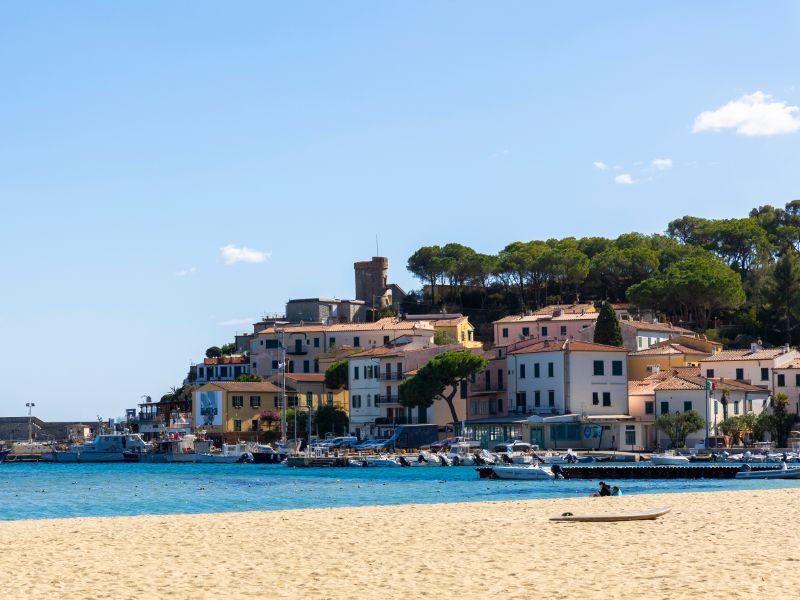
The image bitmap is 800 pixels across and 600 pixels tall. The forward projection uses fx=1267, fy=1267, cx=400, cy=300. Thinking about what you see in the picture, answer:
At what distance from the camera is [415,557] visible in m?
24.4

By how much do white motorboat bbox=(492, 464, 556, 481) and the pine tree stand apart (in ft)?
125

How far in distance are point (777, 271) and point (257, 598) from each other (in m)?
109

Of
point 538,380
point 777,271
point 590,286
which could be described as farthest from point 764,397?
point 590,286

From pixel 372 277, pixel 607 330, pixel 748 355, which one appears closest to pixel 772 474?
pixel 748 355

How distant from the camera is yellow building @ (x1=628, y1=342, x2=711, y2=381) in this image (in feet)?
347

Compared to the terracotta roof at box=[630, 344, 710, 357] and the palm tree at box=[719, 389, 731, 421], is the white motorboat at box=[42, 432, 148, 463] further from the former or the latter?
the palm tree at box=[719, 389, 731, 421]

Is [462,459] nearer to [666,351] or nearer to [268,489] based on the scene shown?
[268,489]

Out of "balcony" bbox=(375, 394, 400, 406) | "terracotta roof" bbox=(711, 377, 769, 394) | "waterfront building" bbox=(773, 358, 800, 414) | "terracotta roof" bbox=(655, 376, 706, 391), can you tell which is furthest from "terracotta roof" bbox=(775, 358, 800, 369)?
"balcony" bbox=(375, 394, 400, 406)

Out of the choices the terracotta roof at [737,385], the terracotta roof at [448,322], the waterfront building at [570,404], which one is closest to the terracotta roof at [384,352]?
the waterfront building at [570,404]

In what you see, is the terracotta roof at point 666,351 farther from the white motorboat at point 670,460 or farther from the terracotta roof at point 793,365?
the white motorboat at point 670,460

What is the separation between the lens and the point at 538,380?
100m

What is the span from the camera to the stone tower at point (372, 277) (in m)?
170

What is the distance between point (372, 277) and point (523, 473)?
103 meters

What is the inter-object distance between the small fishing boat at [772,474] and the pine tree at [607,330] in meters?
40.0
